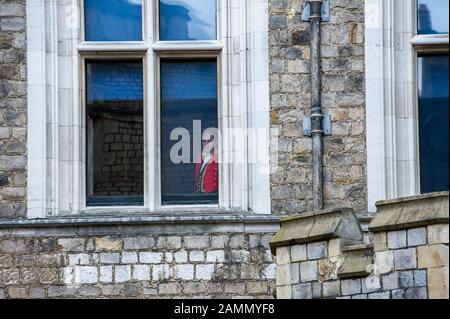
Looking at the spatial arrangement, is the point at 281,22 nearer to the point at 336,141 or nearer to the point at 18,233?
the point at 336,141

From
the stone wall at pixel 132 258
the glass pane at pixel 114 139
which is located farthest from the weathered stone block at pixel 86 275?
the glass pane at pixel 114 139

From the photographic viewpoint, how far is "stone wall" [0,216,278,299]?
1491 centimetres

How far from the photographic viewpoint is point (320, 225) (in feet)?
41.6

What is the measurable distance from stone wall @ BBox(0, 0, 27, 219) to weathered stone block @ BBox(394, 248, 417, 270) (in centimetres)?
423

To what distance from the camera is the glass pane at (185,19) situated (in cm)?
1550

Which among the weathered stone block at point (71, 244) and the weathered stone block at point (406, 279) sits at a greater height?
the weathered stone block at point (71, 244)

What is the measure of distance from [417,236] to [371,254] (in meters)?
0.57

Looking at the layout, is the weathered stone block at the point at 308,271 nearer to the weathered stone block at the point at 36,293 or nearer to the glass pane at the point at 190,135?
the glass pane at the point at 190,135

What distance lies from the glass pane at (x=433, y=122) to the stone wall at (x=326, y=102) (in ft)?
1.84

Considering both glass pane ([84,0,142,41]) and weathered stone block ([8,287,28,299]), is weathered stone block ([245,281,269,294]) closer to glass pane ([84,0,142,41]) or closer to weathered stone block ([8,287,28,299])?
weathered stone block ([8,287,28,299])

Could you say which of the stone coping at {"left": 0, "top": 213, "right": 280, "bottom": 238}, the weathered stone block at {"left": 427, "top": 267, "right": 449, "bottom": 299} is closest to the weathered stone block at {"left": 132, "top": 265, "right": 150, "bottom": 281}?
the stone coping at {"left": 0, "top": 213, "right": 280, "bottom": 238}

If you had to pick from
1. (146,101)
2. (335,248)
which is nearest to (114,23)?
(146,101)

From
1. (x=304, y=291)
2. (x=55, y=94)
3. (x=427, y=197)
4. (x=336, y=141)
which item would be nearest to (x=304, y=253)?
(x=304, y=291)

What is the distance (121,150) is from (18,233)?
1166mm
